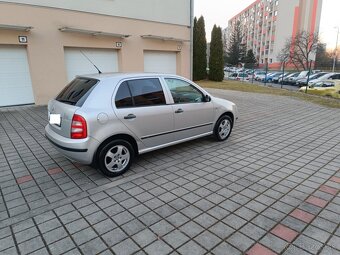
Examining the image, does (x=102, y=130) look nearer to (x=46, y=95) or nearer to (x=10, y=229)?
(x=10, y=229)

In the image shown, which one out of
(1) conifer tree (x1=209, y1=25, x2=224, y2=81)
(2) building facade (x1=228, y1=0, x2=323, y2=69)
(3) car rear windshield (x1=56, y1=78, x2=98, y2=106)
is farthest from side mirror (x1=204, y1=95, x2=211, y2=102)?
(2) building facade (x1=228, y1=0, x2=323, y2=69)

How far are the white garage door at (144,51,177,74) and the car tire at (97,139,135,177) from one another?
30.6 ft

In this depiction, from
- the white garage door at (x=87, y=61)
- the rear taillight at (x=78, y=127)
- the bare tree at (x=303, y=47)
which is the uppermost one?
the bare tree at (x=303, y=47)

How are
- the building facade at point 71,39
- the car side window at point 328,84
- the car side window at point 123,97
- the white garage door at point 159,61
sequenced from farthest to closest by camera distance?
the car side window at point 328,84 → the white garage door at point 159,61 → the building facade at point 71,39 → the car side window at point 123,97

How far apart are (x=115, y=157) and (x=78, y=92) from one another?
3.78ft

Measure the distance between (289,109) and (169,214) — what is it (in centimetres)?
856

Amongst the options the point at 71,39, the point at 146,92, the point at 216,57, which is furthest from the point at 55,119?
the point at 216,57

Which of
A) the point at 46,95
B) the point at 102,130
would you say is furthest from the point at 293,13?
the point at 102,130

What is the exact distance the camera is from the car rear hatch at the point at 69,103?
353cm

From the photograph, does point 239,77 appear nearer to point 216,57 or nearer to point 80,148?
point 216,57

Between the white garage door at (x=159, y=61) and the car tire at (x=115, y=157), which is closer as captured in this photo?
the car tire at (x=115, y=157)

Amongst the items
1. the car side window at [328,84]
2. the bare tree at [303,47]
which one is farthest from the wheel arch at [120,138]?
the bare tree at [303,47]

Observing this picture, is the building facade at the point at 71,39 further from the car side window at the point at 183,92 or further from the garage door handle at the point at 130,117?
the garage door handle at the point at 130,117

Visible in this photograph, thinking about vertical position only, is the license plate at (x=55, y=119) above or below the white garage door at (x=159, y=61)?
below
